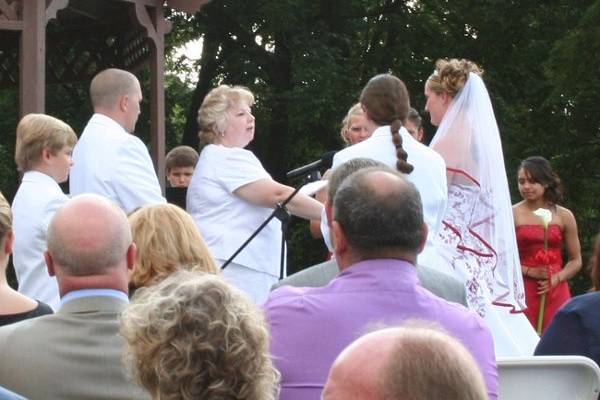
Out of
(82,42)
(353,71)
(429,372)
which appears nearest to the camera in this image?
(429,372)

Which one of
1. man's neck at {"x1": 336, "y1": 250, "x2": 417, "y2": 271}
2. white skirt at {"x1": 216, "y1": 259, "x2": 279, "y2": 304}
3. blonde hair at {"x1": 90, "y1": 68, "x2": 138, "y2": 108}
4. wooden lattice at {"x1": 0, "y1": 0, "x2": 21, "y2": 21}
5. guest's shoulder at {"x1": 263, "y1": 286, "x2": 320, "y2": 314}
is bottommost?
white skirt at {"x1": 216, "y1": 259, "x2": 279, "y2": 304}

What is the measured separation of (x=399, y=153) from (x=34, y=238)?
5.59 feet

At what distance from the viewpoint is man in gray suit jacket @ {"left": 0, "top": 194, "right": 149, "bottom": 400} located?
3246 millimetres

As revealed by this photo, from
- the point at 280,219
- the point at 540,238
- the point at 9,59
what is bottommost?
the point at 540,238

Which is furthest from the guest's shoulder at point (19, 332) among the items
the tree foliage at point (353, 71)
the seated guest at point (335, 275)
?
the tree foliage at point (353, 71)

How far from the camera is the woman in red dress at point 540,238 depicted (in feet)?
30.6

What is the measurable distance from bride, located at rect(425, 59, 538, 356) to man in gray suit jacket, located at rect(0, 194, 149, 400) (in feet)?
11.5

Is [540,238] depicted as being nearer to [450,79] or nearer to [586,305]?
[450,79]

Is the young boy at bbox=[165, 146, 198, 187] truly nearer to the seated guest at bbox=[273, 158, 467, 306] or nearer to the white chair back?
the seated guest at bbox=[273, 158, 467, 306]

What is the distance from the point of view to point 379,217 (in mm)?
3568

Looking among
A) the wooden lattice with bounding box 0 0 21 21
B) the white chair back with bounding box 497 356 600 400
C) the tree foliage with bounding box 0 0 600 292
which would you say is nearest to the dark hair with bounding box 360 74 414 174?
the white chair back with bounding box 497 356 600 400

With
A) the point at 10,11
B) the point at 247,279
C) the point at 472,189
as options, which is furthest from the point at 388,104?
the point at 10,11

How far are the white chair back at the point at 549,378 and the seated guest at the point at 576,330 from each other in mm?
204

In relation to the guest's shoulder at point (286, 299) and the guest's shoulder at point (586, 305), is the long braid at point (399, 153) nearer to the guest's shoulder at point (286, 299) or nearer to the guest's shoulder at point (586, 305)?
the guest's shoulder at point (586, 305)
